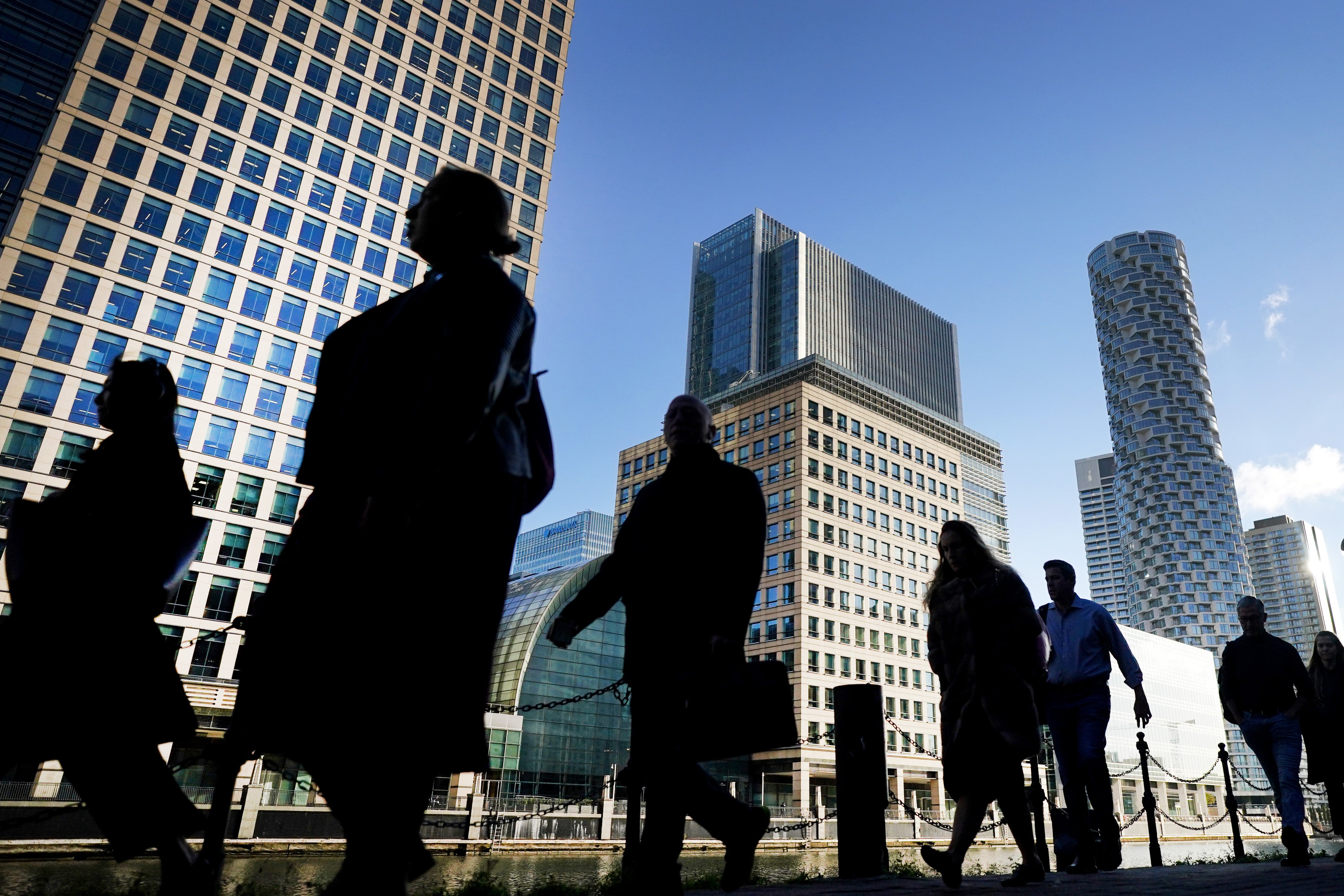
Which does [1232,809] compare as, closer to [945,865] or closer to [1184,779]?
[945,865]

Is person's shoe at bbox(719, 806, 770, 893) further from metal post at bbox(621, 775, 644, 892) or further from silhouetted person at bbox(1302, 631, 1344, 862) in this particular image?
silhouetted person at bbox(1302, 631, 1344, 862)

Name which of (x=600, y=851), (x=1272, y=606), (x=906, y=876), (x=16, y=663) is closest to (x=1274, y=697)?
(x=906, y=876)

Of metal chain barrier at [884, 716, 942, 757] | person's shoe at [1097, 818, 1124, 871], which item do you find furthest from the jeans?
metal chain barrier at [884, 716, 942, 757]

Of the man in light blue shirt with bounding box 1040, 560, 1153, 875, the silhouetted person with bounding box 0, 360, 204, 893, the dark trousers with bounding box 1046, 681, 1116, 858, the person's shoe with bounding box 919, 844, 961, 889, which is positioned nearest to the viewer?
the silhouetted person with bounding box 0, 360, 204, 893

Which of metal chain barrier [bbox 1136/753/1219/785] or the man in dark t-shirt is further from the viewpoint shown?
metal chain barrier [bbox 1136/753/1219/785]

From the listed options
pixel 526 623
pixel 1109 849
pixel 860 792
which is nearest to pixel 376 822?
pixel 860 792

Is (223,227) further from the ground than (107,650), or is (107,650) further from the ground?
(223,227)

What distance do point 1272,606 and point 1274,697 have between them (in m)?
220

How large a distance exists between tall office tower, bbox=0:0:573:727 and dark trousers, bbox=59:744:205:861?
31620 mm

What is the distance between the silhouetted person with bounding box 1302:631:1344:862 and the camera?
27.0 feet

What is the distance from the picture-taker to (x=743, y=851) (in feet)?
10.8

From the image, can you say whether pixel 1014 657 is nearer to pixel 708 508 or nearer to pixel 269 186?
pixel 708 508

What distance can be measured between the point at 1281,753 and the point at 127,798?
9106 millimetres

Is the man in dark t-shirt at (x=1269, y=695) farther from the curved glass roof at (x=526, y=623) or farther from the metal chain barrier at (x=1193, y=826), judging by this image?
the curved glass roof at (x=526, y=623)
